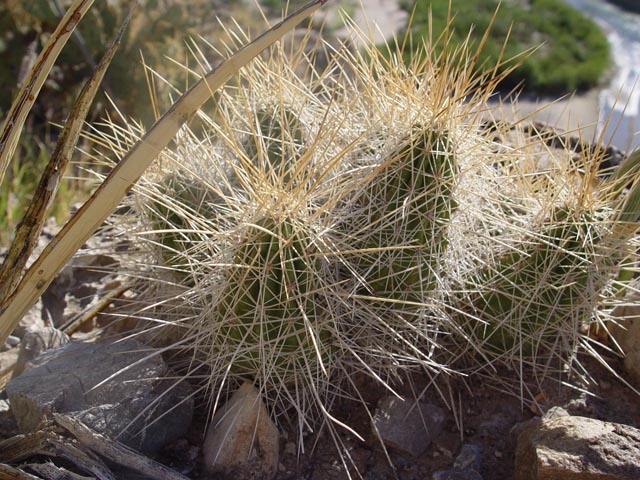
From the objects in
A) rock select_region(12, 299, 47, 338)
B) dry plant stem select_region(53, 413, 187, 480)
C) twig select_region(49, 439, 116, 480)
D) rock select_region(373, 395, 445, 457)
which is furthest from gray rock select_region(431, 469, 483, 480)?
rock select_region(12, 299, 47, 338)

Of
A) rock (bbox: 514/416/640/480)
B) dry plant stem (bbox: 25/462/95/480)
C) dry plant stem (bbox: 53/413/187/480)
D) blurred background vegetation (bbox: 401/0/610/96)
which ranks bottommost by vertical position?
dry plant stem (bbox: 25/462/95/480)

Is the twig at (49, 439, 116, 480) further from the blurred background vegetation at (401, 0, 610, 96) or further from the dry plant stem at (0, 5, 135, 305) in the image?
the blurred background vegetation at (401, 0, 610, 96)

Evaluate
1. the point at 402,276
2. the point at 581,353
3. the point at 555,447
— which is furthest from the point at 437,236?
the point at 581,353

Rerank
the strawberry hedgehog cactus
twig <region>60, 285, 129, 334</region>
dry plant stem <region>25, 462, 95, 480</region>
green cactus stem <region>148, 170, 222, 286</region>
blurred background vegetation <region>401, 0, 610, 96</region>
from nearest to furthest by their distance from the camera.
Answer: dry plant stem <region>25, 462, 95, 480</region>, the strawberry hedgehog cactus, green cactus stem <region>148, 170, 222, 286</region>, twig <region>60, 285, 129, 334</region>, blurred background vegetation <region>401, 0, 610, 96</region>

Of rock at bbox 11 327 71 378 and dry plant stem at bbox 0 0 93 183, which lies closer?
dry plant stem at bbox 0 0 93 183

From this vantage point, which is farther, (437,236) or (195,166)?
(195,166)

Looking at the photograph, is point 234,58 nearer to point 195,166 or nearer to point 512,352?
point 195,166

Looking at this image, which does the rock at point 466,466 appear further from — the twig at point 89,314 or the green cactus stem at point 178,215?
the twig at point 89,314
